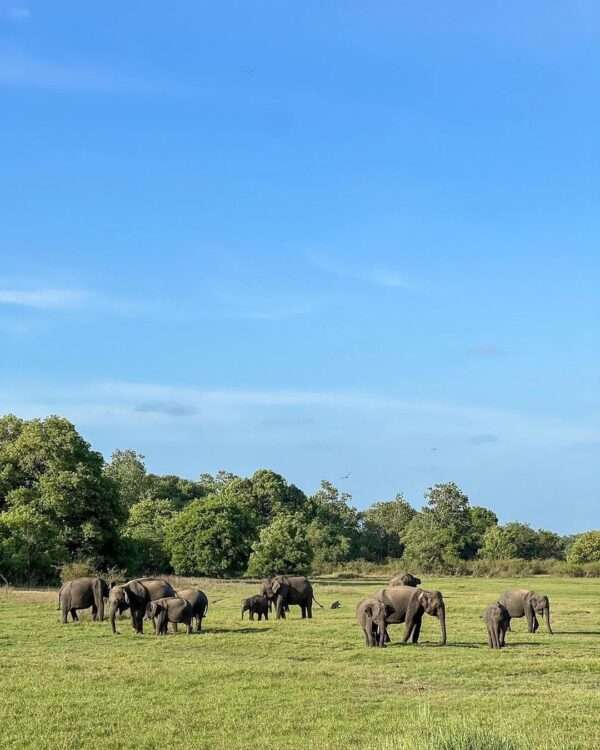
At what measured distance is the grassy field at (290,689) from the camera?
15.1m

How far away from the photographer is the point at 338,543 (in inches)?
4092

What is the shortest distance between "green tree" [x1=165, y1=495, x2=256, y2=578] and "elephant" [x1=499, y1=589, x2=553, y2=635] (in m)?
37.9

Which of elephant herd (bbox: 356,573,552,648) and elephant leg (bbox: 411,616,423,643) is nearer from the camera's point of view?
elephant herd (bbox: 356,573,552,648)

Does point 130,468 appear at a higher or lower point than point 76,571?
higher

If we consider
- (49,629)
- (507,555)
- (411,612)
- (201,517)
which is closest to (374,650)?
(411,612)

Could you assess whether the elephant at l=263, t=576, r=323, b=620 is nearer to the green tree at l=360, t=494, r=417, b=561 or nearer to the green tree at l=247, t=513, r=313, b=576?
the green tree at l=247, t=513, r=313, b=576

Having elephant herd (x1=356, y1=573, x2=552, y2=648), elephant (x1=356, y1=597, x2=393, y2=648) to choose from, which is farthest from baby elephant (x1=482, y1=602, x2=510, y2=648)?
elephant (x1=356, y1=597, x2=393, y2=648)

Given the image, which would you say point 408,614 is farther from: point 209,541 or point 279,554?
point 279,554

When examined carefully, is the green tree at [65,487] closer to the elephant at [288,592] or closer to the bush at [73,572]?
the bush at [73,572]

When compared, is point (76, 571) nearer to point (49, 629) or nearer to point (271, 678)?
point (49, 629)

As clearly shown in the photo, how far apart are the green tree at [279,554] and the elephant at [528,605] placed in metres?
37.7

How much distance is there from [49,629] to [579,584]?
45885 mm

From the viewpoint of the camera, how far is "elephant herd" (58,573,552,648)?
2728 centimetres

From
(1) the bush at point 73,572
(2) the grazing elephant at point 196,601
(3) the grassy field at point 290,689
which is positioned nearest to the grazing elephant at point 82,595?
(3) the grassy field at point 290,689
